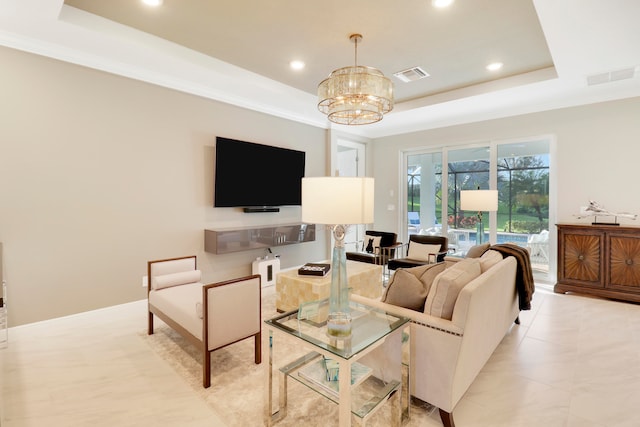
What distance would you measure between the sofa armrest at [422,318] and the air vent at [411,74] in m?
3.10

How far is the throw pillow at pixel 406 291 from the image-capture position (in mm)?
1991

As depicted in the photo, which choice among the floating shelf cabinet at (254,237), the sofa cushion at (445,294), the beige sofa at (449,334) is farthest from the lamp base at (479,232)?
the sofa cushion at (445,294)

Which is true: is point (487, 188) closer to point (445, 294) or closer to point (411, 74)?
point (411, 74)

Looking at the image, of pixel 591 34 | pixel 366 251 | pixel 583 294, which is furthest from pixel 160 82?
pixel 583 294

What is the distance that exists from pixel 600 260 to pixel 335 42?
4.19m

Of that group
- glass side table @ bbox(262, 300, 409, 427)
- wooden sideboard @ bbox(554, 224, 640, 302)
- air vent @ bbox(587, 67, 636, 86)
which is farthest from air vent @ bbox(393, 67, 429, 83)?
glass side table @ bbox(262, 300, 409, 427)

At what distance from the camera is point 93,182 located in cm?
334

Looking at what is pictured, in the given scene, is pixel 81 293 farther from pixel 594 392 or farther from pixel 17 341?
pixel 594 392

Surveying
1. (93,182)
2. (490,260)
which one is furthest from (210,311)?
(93,182)

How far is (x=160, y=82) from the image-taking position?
148 inches

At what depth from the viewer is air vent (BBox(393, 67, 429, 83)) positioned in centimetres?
396

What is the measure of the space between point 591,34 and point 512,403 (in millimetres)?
3086

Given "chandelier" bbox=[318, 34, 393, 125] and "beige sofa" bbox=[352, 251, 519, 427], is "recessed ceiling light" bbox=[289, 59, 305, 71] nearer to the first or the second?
"chandelier" bbox=[318, 34, 393, 125]

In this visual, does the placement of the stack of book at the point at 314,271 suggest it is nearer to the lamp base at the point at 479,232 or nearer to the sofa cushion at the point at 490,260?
the sofa cushion at the point at 490,260
